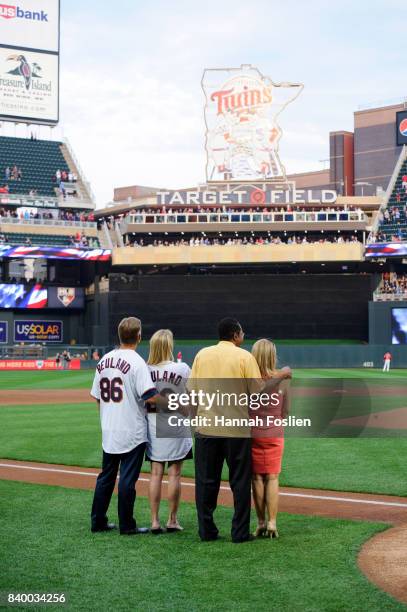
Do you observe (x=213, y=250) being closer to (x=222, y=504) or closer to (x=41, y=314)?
(x=41, y=314)

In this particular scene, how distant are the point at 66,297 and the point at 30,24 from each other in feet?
73.6

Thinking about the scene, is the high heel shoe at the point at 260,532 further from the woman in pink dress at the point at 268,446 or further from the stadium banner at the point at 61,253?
the stadium banner at the point at 61,253

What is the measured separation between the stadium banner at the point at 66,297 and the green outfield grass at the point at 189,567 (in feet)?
171

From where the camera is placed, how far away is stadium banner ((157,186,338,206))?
62406 millimetres

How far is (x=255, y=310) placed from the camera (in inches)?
2275

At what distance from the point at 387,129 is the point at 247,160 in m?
25.1

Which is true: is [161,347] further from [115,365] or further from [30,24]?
[30,24]

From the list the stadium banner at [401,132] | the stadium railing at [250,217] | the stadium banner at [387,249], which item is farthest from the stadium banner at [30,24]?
the stadium banner at [387,249]

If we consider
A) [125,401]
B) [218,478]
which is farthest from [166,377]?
[218,478]

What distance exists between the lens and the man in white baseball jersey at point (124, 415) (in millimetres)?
8555

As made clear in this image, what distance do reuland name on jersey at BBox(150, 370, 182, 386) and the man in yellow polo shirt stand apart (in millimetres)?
357

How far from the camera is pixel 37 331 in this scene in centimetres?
6103

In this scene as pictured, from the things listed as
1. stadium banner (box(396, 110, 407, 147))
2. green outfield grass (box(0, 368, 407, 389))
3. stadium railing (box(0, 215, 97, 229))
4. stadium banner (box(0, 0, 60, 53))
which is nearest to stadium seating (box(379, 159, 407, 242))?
stadium banner (box(396, 110, 407, 147))

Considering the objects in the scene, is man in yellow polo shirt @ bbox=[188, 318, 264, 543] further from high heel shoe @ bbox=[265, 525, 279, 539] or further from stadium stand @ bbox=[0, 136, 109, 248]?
stadium stand @ bbox=[0, 136, 109, 248]
